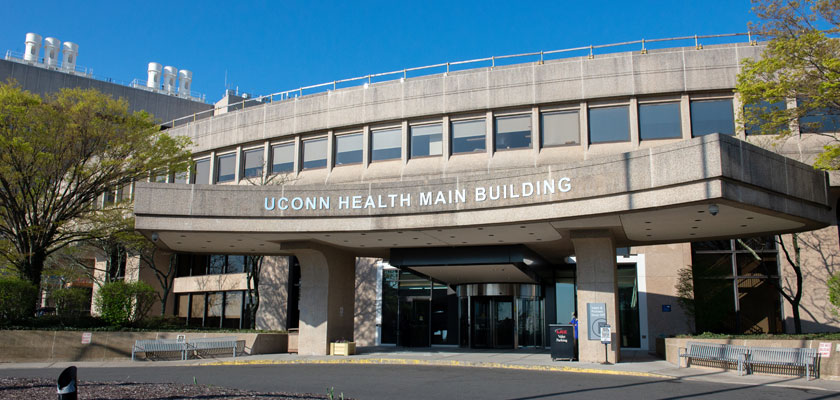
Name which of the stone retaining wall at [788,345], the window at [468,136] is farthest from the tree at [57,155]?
the stone retaining wall at [788,345]

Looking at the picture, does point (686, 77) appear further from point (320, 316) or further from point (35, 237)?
point (35, 237)

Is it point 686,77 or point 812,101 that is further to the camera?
point 686,77

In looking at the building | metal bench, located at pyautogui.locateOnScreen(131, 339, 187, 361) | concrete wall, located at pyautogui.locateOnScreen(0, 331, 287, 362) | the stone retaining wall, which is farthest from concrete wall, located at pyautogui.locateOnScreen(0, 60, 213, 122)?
the stone retaining wall

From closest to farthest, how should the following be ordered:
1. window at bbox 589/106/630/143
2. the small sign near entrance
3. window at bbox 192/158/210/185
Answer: the small sign near entrance, window at bbox 589/106/630/143, window at bbox 192/158/210/185

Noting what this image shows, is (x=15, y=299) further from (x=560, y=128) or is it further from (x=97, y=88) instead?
(x=97, y=88)

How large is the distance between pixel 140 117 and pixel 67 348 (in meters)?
10.5

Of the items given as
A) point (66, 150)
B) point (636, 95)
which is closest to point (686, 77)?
point (636, 95)

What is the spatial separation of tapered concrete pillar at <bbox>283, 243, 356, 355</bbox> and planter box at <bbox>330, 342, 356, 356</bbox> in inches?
12.4

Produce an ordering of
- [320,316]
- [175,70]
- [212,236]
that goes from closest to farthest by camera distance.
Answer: [212,236], [320,316], [175,70]

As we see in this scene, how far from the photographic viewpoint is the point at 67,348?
24.1 m

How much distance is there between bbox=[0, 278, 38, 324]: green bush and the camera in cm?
2431

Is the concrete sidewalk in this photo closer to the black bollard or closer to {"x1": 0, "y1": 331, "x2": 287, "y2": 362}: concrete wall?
{"x1": 0, "y1": 331, "x2": 287, "y2": 362}: concrete wall

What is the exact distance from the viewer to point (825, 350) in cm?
1680

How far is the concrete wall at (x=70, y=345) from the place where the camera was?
77.1ft
